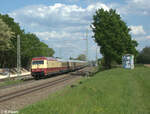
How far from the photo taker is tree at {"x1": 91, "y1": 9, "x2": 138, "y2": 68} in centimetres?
4262

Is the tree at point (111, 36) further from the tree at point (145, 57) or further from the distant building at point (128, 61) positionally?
the tree at point (145, 57)

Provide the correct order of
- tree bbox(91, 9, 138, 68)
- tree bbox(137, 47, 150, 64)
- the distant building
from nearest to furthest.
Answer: the distant building, tree bbox(91, 9, 138, 68), tree bbox(137, 47, 150, 64)

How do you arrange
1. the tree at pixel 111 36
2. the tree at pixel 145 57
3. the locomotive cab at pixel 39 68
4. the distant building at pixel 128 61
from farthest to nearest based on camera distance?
the tree at pixel 145 57
the tree at pixel 111 36
the distant building at pixel 128 61
the locomotive cab at pixel 39 68

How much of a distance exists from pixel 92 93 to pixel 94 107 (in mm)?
3840

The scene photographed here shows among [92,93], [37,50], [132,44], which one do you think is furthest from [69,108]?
[37,50]

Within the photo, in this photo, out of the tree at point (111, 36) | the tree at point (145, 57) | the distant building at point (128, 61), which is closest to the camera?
the distant building at point (128, 61)

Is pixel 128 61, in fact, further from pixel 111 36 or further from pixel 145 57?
pixel 145 57

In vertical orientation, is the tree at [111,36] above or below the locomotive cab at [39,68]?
above

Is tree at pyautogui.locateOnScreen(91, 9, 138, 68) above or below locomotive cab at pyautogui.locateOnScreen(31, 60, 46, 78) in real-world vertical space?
above

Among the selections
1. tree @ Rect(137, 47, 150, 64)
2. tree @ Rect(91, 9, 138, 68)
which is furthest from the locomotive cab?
tree @ Rect(137, 47, 150, 64)

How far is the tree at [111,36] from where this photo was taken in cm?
4262

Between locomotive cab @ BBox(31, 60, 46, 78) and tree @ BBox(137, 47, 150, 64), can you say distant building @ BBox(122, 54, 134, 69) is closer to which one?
locomotive cab @ BBox(31, 60, 46, 78)

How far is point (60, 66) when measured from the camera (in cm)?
4462

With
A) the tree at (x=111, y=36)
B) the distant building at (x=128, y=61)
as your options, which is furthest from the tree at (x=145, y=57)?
the distant building at (x=128, y=61)
